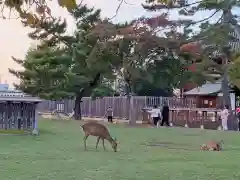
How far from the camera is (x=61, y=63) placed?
3894cm

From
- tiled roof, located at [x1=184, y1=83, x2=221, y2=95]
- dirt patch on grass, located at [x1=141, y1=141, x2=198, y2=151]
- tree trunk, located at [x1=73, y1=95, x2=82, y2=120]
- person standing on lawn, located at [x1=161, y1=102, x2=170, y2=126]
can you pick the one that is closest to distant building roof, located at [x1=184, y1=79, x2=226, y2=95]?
tiled roof, located at [x1=184, y1=83, x2=221, y2=95]

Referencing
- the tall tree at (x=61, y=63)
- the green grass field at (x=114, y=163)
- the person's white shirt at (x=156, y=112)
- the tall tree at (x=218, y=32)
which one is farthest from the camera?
the tall tree at (x=61, y=63)

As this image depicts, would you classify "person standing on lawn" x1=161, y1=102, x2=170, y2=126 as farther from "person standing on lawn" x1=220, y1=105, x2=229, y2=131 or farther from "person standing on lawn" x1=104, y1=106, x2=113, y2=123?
"person standing on lawn" x1=104, y1=106, x2=113, y2=123

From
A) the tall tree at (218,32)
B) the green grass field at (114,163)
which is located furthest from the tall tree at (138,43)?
the green grass field at (114,163)

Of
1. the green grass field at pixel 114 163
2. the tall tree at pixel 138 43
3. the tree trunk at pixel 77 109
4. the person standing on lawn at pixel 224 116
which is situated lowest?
the green grass field at pixel 114 163

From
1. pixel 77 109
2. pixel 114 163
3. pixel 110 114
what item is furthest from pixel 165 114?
pixel 114 163

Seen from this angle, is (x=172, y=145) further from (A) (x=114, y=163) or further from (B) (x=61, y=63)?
(B) (x=61, y=63)

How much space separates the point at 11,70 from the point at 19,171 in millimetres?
30959

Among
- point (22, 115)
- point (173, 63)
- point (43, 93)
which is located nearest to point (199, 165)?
point (22, 115)

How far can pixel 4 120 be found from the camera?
22703 millimetres

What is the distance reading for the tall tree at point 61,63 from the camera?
38156mm

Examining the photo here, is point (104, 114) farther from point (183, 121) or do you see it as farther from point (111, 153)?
point (111, 153)

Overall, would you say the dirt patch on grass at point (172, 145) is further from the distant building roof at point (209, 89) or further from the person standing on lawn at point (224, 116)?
the distant building roof at point (209, 89)

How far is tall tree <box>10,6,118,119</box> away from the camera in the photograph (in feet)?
125
